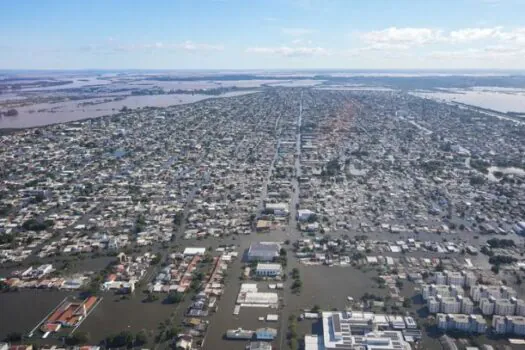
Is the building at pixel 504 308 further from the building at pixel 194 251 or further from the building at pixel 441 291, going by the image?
the building at pixel 194 251

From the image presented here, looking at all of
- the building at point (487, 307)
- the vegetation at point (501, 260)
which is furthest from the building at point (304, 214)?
the building at point (487, 307)

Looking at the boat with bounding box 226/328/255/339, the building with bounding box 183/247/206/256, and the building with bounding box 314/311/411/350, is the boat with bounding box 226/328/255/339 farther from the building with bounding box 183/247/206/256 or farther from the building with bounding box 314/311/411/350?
the building with bounding box 183/247/206/256

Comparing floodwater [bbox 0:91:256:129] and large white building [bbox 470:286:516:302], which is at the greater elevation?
floodwater [bbox 0:91:256:129]

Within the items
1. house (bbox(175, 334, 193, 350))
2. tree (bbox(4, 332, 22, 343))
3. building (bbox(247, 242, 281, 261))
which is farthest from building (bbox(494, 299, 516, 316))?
tree (bbox(4, 332, 22, 343))

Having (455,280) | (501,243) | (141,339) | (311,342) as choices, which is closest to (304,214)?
(455,280)

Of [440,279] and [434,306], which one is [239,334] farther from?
[440,279]

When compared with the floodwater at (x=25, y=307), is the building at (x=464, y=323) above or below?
above
